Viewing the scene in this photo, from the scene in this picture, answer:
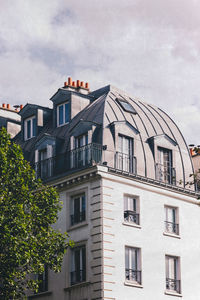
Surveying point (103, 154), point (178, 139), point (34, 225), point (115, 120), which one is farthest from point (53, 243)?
point (178, 139)

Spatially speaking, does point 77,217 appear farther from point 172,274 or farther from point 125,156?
point 172,274

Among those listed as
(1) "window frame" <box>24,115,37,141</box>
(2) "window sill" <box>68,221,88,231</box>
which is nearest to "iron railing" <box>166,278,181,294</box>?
(2) "window sill" <box>68,221,88,231</box>

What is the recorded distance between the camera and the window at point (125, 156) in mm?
40003

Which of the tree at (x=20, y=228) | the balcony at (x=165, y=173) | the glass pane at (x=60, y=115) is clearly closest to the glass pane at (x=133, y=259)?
the balcony at (x=165, y=173)

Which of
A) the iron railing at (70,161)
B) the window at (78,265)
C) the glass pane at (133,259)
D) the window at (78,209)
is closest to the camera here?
the window at (78,265)

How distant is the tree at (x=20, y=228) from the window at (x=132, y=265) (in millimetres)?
4778

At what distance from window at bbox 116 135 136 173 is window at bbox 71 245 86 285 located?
16.5 feet

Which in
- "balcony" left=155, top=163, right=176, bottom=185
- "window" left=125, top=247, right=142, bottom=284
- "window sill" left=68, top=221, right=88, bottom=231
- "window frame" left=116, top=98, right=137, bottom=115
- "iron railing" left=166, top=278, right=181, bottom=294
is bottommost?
"iron railing" left=166, top=278, right=181, bottom=294

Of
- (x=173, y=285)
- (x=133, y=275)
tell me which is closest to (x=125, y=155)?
(x=133, y=275)

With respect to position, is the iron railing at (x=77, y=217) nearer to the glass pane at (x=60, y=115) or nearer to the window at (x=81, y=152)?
the window at (x=81, y=152)

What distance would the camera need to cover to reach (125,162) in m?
40.3

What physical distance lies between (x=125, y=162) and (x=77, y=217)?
4.09 metres

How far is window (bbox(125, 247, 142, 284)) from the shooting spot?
38.2m

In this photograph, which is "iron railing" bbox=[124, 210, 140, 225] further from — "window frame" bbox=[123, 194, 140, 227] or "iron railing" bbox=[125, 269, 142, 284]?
"iron railing" bbox=[125, 269, 142, 284]
